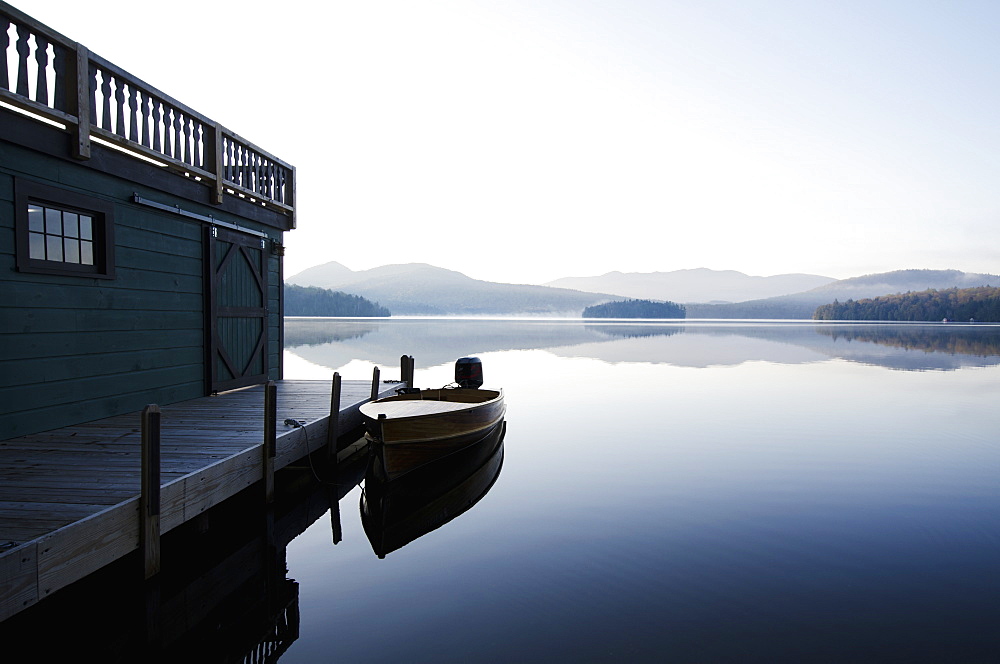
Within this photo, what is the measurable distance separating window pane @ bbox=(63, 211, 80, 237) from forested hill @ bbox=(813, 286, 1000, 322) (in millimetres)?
174362

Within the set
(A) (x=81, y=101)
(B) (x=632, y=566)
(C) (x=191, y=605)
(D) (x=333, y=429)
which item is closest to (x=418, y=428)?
(D) (x=333, y=429)

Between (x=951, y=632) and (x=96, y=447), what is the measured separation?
8.89 m

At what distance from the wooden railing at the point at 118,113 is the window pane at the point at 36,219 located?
0.83m

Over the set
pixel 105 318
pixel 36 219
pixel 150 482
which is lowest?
pixel 150 482

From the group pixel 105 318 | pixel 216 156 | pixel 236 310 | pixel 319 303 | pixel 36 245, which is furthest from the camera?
pixel 319 303

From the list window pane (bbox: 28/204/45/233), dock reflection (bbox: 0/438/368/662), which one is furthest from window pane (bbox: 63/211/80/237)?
dock reflection (bbox: 0/438/368/662)

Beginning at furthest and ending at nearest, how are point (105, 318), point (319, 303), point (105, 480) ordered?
point (319, 303) → point (105, 318) → point (105, 480)

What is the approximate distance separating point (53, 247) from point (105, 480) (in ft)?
11.8

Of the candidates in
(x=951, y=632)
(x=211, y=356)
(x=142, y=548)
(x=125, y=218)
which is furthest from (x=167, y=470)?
(x=951, y=632)

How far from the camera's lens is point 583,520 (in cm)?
866

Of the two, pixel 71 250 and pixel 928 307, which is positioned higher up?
pixel 928 307

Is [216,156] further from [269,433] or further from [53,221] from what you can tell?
[269,433]

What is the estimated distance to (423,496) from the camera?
9.55 metres

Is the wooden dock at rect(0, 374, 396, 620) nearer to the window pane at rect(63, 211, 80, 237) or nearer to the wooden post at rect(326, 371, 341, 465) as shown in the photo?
the wooden post at rect(326, 371, 341, 465)
